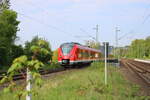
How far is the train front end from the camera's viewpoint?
29900 mm

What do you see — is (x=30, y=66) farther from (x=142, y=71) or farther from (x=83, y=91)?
(x=142, y=71)

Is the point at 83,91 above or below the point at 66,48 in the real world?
below

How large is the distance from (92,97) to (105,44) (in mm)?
5012

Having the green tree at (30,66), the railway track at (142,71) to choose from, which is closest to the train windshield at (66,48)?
the railway track at (142,71)

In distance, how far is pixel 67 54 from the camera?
3012cm

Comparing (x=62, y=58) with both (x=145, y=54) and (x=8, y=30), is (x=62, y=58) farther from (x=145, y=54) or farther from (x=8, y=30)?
(x=145, y=54)

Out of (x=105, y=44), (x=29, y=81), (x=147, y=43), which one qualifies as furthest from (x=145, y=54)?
(x=29, y=81)

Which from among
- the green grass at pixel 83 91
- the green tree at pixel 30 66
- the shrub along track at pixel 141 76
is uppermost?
the green tree at pixel 30 66

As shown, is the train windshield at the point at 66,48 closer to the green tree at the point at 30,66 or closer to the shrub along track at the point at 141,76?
the shrub along track at the point at 141,76

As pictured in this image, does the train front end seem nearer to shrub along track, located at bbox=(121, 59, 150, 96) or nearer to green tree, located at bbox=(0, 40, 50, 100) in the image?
shrub along track, located at bbox=(121, 59, 150, 96)

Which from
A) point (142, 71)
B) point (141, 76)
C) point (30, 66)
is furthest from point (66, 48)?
point (30, 66)

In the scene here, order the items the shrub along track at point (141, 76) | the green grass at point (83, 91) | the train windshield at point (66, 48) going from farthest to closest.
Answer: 1. the train windshield at point (66, 48)
2. the shrub along track at point (141, 76)
3. the green grass at point (83, 91)

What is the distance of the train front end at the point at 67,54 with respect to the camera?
2990 centimetres

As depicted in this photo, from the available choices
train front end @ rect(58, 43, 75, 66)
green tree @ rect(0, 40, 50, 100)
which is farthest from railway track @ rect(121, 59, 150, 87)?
green tree @ rect(0, 40, 50, 100)
